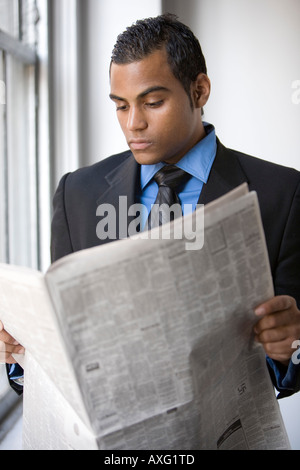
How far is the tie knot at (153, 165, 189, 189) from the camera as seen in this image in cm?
97

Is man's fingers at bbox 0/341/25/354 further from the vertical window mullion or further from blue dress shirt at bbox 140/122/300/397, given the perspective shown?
the vertical window mullion

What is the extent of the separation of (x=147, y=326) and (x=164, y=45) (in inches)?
24.1

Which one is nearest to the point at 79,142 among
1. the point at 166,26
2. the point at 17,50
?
the point at 17,50

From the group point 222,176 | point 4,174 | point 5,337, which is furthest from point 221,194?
point 4,174

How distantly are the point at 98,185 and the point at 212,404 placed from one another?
597 mm

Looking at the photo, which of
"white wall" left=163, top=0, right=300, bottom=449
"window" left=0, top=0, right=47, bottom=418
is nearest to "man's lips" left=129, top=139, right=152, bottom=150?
"window" left=0, top=0, right=47, bottom=418

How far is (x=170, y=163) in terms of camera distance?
994mm

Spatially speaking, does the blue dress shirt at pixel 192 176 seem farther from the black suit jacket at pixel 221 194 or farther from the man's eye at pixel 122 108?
the man's eye at pixel 122 108

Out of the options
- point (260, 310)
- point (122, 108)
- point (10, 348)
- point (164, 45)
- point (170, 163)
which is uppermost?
point (164, 45)

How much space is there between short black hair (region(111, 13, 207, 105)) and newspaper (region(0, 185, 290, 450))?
470 mm

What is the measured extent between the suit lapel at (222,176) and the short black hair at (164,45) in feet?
0.48

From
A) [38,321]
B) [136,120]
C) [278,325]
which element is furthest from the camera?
[136,120]

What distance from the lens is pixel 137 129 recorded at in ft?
2.91

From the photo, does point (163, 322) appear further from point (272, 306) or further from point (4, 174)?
point (4, 174)
